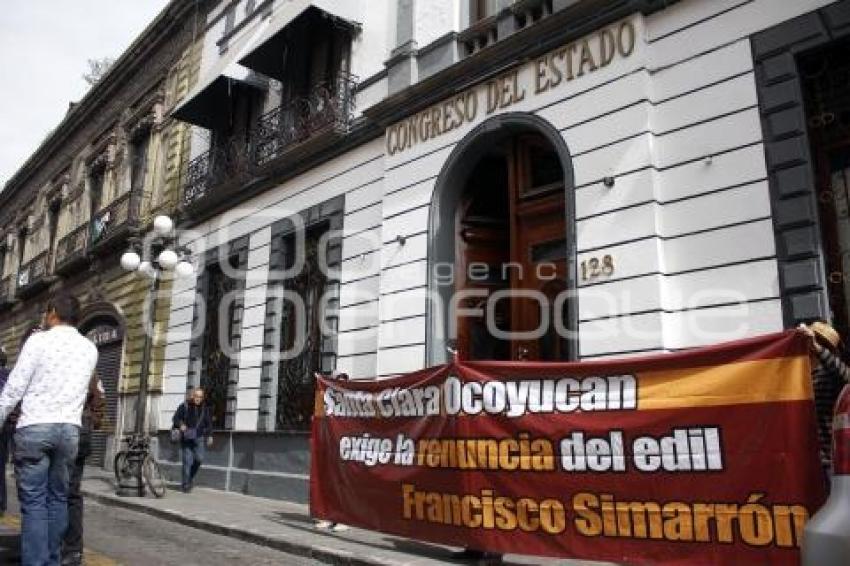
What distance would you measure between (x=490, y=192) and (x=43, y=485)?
751cm

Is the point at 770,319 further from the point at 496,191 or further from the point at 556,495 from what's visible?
the point at 496,191

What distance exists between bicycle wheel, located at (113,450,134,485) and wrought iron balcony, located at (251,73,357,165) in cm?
584

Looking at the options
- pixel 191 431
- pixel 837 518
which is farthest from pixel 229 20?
pixel 837 518

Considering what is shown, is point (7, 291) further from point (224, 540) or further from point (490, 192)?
point (224, 540)

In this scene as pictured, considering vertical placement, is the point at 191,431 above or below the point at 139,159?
below

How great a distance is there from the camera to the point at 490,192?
10805 mm

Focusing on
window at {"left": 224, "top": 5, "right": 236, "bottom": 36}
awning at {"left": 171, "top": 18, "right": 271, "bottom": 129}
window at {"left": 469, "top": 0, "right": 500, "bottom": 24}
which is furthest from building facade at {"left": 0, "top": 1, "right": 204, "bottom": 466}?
window at {"left": 469, "top": 0, "right": 500, "bottom": 24}

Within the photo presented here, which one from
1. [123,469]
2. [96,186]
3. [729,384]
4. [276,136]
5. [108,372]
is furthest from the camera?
[96,186]

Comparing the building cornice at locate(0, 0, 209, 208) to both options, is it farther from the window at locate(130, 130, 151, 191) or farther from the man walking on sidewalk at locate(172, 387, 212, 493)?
the man walking on sidewalk at locate(172, 387, 212, 493)

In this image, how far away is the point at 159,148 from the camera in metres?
18.9

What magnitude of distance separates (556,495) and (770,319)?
9.04 feet

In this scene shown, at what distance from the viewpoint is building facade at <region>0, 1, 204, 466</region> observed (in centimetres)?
1795

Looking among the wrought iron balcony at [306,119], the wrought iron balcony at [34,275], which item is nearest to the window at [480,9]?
the wrought iron balcony at [306,119]

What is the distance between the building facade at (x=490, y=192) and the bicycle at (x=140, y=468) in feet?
5.03
